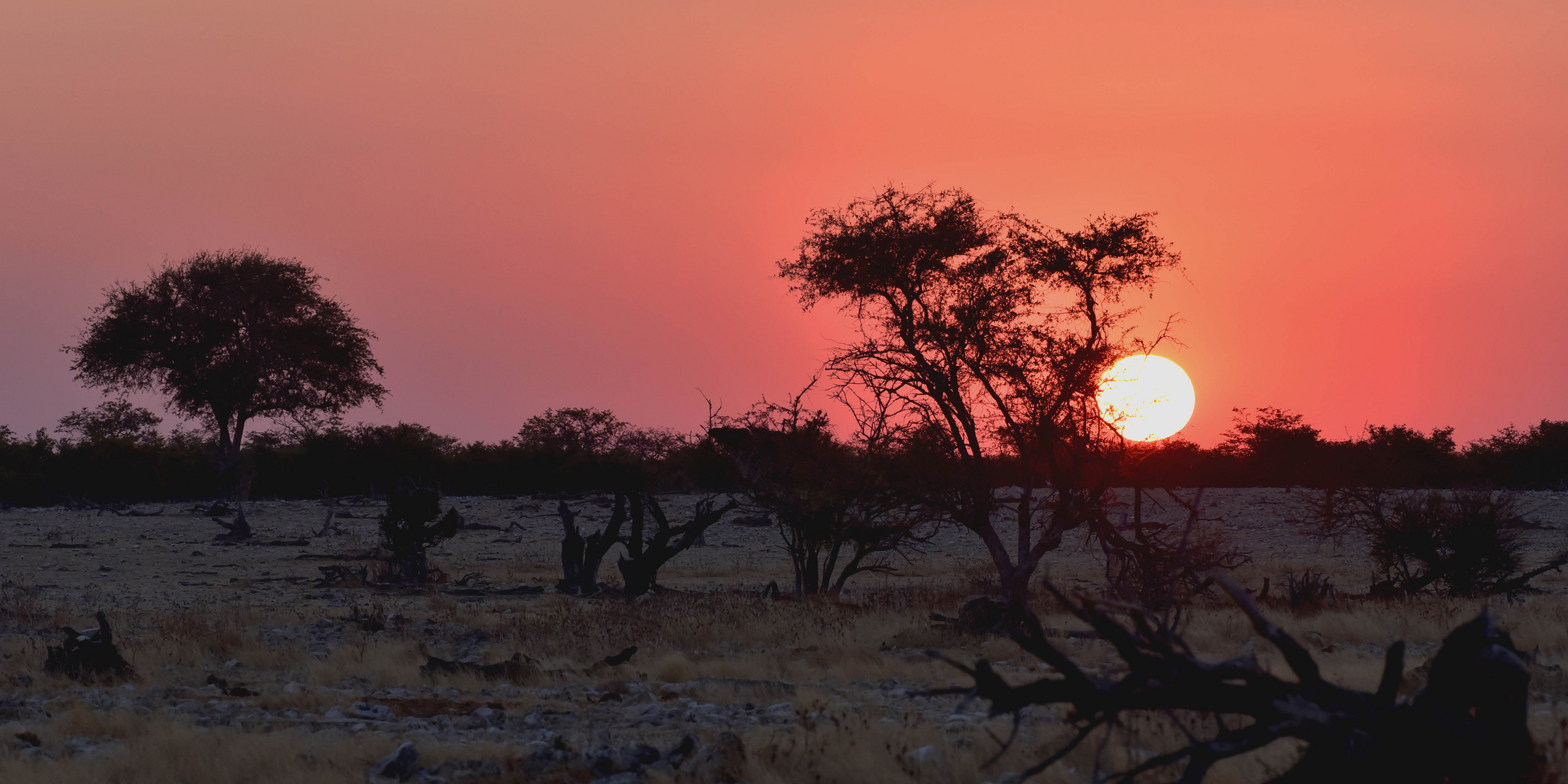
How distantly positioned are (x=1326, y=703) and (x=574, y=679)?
905cm

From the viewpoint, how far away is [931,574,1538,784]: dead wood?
144 inches

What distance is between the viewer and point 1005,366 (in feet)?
51.6

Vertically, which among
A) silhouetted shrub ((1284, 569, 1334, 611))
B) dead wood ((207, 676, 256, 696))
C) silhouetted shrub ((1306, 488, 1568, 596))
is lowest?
dead wood ((207, 676, 256, 696))

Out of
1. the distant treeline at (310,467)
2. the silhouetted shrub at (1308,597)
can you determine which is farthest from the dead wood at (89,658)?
the distant treeline at (310,467)

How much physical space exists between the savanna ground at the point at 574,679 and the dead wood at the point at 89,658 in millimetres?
281

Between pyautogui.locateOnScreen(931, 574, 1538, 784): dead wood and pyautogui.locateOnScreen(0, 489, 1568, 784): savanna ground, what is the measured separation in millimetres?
502

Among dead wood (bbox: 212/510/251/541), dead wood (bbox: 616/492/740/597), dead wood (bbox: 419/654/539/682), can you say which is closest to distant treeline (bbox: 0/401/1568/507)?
dead wood (bbox: 212/510/251/541)

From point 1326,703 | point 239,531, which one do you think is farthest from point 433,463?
point 1326,703

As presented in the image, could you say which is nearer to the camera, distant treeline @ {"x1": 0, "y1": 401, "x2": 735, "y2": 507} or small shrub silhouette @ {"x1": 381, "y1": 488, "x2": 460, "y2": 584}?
small shrub silhouette @ {"x1": 381, "y1": 488, "x2": 460, "y2": 584}

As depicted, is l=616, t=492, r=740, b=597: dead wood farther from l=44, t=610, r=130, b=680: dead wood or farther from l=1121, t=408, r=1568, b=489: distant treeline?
l=1121, t=408, r=1568, b=489: distant treeline

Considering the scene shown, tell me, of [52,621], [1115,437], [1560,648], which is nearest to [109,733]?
[52,621]

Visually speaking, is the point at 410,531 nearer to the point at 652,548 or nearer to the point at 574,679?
the point at 652,548

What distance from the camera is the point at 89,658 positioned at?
11891 millimetres

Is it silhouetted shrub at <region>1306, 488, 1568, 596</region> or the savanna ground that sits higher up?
silhouetted shrub at <region>1306, 488, 1568, 596</region>
